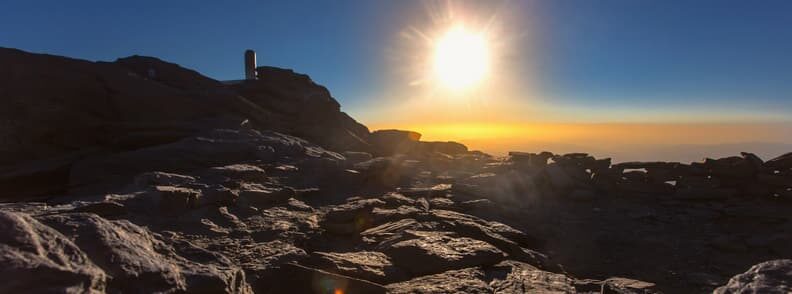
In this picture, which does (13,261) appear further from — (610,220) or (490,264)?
(610,220)

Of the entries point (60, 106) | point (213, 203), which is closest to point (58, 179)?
point (60, 106)

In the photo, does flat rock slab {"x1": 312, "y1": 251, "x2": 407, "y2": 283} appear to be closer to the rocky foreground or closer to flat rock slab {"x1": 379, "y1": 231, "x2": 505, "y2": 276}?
the rocky foreground

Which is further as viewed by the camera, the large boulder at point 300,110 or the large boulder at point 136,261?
the large boulder at point 300,110

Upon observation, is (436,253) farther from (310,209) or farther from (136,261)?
(136,261)

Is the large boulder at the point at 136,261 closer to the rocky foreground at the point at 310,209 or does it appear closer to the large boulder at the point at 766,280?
the rocky foreground at the point at 310,209

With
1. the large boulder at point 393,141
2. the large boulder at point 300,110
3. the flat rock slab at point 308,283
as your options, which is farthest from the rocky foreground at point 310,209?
the large boulder at point 393,141

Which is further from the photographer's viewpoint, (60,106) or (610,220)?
(60,106)

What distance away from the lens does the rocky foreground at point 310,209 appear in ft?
19.2

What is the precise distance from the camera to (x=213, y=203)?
12.4 m

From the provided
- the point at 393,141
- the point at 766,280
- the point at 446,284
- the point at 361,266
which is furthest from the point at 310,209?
the point at 393,141

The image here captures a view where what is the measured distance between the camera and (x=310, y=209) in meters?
14.1

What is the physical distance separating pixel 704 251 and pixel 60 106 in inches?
1104

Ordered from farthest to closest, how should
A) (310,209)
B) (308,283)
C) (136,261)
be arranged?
1. (310,209)
2. (308,283)
3. (136,261)

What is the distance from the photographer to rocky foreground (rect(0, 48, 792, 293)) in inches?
231
